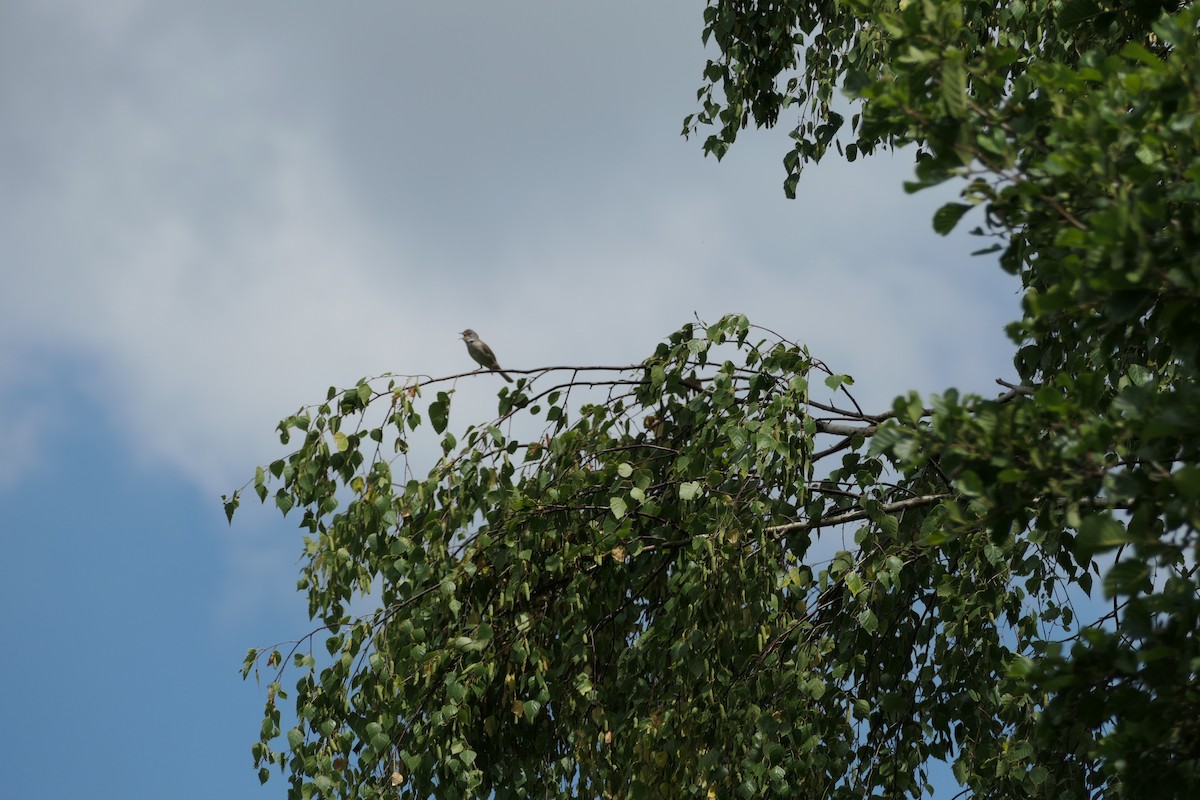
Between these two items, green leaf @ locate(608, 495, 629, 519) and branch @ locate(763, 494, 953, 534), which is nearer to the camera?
green leaf @ locate(608, 495, 629, 519)

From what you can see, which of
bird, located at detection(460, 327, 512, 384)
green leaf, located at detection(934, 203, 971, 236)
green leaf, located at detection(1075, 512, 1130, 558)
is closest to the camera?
green leaf, located at detection(1075, 512, 1130, 558)

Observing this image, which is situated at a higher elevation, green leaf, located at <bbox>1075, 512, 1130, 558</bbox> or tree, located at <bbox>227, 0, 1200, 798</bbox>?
tree, located at <bbox>227, 0, 1200, 798</bbox>

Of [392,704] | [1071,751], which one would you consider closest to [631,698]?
[392,704]

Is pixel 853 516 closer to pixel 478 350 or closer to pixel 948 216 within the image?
pixel 948 216

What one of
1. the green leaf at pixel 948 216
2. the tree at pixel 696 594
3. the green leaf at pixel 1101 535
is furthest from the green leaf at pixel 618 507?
the green leaf at pixel 1101 535

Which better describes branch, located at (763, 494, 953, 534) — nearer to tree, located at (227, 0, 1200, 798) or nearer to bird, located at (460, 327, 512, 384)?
tree, located at (227, 0, 1200, 798)

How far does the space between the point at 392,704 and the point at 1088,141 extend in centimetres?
251

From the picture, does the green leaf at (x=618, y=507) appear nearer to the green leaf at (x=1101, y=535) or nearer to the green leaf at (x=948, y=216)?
the green leaf at (x=948, y=216)

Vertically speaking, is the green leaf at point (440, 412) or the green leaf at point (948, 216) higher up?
the green leaf at point (440, 412)

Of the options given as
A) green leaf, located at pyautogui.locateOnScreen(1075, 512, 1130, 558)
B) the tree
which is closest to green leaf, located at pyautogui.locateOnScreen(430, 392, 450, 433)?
the tree

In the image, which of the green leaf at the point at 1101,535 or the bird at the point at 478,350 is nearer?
the green leaf at the point at 1101,535

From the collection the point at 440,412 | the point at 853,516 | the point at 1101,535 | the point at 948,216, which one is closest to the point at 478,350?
the point at 440,412

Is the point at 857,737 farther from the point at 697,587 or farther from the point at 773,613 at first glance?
the point at 697,587

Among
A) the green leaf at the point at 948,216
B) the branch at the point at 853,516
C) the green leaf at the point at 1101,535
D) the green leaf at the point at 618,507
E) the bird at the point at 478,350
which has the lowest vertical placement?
the green leaf at the point at 1101,535
